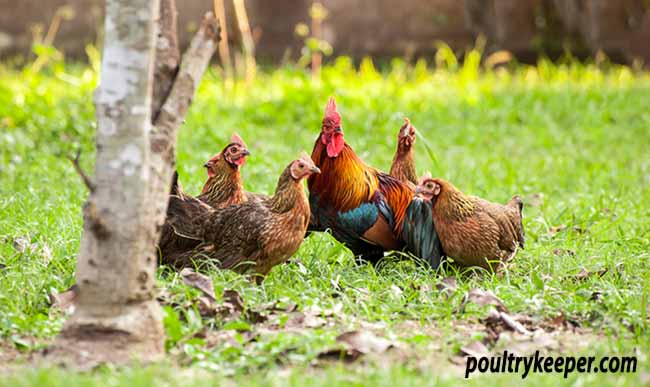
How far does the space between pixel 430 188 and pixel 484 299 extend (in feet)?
3.00

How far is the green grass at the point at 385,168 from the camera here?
11.8ft

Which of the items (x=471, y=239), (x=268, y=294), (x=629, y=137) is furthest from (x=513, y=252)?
(x=629, y=137)

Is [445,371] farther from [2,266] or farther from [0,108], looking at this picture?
[0,108]

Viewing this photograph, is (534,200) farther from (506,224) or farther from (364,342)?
(364,342)

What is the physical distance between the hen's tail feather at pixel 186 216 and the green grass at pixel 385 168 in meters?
0.30

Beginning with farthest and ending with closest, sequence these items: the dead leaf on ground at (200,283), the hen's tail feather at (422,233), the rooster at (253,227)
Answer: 1. the hen's tail feather at (422,233)
2. the rooster at (253,227)
3. the dead leaf on ground at (200,283)

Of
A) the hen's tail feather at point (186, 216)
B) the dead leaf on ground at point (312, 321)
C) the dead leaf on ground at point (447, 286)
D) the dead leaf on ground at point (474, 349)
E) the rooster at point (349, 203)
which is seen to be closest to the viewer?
the dead leaf on ground at point (474, 349)

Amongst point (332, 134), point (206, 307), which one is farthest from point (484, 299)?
point (332, 134)

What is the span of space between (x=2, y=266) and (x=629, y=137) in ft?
22.6

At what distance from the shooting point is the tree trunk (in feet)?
11.3

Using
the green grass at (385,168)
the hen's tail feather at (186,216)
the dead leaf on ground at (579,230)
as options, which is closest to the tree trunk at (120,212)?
the green grass at (385,168)

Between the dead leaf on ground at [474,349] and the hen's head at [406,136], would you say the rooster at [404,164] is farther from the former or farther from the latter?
the dead leaf on ground at [474,349]

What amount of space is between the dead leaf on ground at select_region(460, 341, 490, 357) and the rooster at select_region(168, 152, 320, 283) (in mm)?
1138

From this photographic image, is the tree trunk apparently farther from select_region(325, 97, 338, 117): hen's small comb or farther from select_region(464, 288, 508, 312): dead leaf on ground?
select_region(325, 97, 338, 117): hen's small comb
